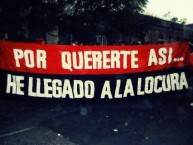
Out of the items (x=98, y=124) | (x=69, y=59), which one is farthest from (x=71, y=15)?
(x=98, y=124)

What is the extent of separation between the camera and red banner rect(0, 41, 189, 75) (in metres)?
6.77

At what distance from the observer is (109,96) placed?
695cm

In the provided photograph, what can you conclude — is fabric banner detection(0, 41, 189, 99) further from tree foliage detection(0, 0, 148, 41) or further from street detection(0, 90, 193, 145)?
tree foliage detection(0, 0, 148, 41)

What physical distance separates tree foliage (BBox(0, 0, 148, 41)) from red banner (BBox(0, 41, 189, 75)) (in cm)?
514

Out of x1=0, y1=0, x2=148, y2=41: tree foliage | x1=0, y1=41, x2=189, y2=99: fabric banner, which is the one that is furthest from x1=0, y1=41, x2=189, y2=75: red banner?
x1=0, y1=0, x2=148, y2=41: tree foliage

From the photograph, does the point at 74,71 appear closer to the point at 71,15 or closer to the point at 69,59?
the point at 69,59

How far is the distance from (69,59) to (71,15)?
28.6 ft

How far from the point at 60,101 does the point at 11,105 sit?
5.71ft

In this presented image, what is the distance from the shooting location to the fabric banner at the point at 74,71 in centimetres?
677

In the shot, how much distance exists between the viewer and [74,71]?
6.82m

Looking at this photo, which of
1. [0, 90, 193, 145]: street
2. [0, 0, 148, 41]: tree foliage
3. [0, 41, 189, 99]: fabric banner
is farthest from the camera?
[0, 0, 148, 41]: tree foliage

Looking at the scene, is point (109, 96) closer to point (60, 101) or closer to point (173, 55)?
point (60, 101)

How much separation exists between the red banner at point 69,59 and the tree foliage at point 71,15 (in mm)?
5143

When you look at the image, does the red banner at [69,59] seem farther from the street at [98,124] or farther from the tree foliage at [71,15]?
the tree foliage at [71,15]
